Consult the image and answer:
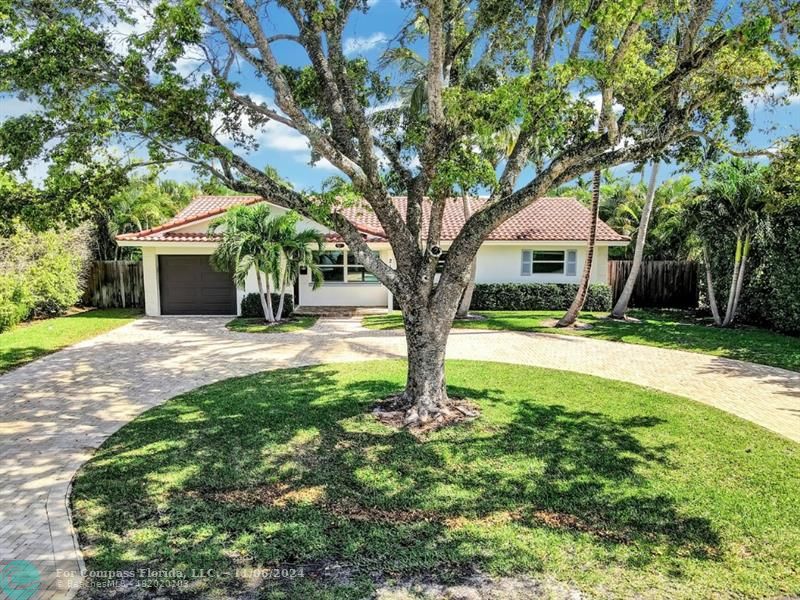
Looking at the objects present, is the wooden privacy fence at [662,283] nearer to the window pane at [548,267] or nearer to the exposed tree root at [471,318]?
the window pane at [548,267]

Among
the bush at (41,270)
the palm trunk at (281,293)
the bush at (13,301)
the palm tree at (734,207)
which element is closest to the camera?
the palm tree at (734,207)

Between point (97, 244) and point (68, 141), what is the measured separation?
21271 millimetres

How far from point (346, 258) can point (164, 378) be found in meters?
12.2

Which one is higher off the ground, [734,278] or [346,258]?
[346,258]

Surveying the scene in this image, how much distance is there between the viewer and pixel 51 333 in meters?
15.7

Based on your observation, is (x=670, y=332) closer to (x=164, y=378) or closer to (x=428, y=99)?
(x=428, y=99)

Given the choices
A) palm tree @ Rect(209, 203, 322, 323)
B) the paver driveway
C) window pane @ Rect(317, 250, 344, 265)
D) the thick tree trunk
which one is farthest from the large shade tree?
window pane @ Rect(317, 250, 344, 265)

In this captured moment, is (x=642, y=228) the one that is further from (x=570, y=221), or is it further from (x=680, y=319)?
(x=570, y=221)

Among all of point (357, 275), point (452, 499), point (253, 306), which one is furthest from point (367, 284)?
point (452, 499)

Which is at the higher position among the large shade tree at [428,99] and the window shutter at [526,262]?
the large shade tree at [428,99]

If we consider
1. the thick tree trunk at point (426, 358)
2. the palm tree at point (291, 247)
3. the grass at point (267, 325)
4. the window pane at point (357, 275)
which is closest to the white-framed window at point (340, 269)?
the window pane at point (357, 275)

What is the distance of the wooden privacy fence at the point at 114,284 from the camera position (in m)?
22.3

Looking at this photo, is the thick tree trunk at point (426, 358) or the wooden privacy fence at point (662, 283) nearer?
the thick tree trunk at point (426, 358)

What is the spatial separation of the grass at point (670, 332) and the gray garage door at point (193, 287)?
5.80m
